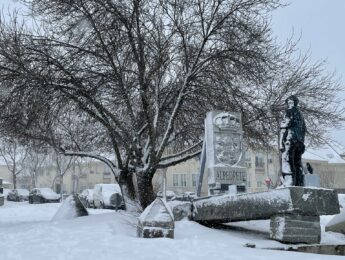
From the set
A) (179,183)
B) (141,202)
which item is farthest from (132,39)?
(179,183)

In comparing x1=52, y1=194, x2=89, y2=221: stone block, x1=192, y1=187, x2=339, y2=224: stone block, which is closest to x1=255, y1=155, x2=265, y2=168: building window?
x1=52, y1=194, x2=89, y2=221: stone block

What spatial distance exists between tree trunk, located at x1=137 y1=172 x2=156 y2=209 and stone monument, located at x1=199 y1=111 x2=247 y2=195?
3.15 m

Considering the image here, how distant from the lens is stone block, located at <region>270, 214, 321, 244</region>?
9.89 metres

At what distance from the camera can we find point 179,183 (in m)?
74.1

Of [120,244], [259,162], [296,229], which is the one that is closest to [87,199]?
[296,229]

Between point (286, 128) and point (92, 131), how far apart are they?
9892 millimetres

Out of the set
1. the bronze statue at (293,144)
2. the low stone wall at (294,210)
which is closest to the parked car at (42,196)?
the low stone wall at (294,210)

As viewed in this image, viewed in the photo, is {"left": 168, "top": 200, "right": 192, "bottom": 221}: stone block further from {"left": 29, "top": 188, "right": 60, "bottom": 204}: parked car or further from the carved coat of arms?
{"left": 29, "top": 188, "right": 60, "bottom": 204}: parked car

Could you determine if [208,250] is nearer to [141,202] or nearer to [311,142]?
[141,202]

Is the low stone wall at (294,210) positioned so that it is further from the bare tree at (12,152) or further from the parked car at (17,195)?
the parked car at (17,195)

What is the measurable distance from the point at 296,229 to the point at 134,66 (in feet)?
28.7

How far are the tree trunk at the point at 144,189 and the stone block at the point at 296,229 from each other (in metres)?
6.08

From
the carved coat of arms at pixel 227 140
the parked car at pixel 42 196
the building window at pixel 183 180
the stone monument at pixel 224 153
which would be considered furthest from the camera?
the building window at pixel 183 180

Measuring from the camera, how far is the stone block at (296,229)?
9891mm
